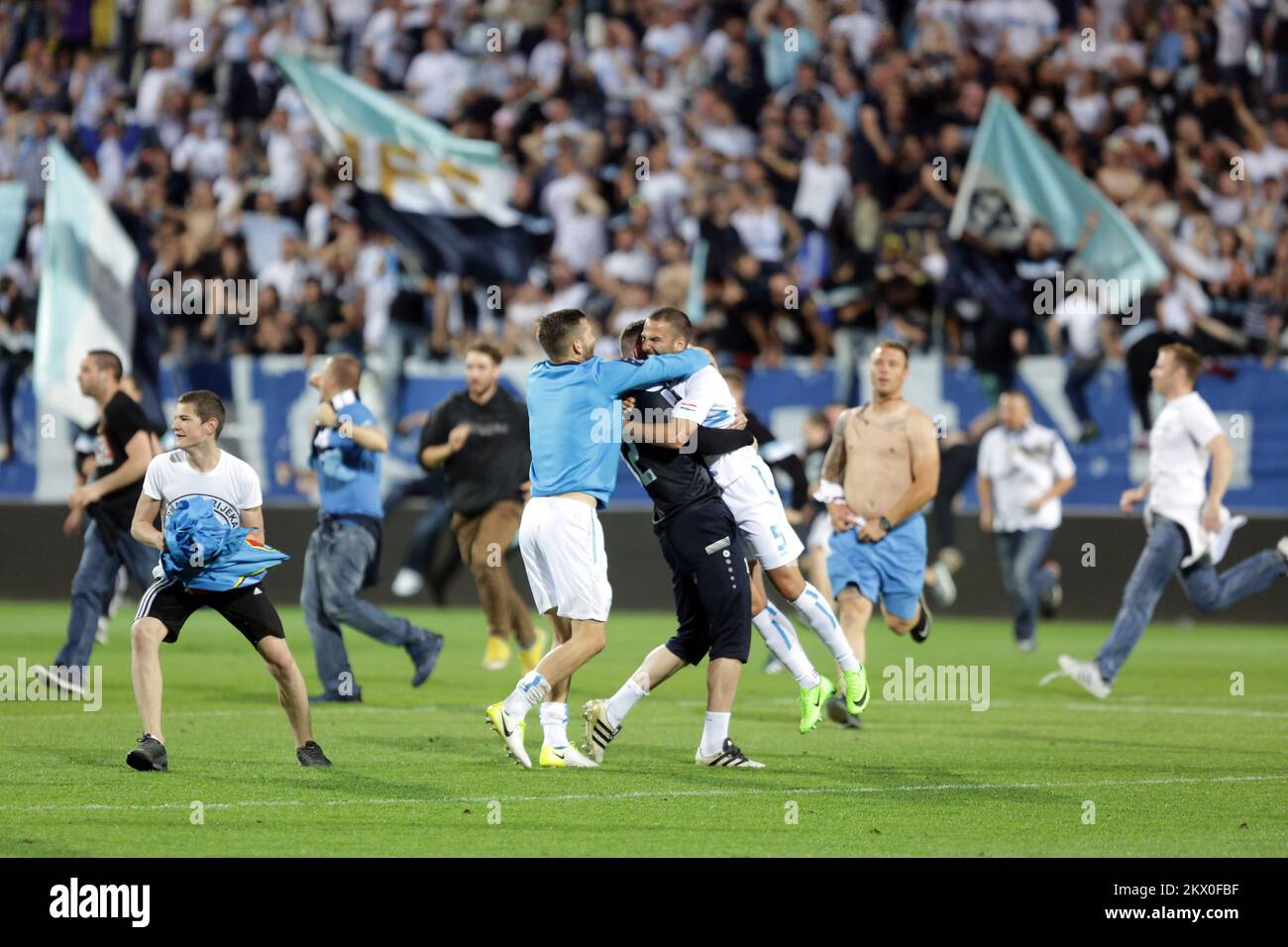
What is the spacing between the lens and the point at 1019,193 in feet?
73.2

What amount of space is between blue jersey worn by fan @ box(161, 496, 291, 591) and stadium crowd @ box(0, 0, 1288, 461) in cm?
1307

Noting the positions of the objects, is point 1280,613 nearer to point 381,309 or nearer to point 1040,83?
point 1040,83

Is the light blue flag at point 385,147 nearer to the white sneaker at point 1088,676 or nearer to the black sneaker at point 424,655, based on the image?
the black sneaker at point 424,655

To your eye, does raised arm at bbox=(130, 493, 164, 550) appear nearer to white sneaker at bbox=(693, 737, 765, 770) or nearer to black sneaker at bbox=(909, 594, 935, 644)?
white sneaker at bbox=(693, 737, 765, 770)

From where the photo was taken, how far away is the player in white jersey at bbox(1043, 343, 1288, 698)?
568 inches

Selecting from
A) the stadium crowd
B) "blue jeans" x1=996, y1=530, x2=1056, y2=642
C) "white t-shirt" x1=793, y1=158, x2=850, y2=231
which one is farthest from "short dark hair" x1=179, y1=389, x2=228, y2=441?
"white t-shirt" x1=793, y1=158, x2=850, y2=231

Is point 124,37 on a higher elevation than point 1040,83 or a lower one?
higher

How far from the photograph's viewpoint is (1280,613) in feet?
74.0

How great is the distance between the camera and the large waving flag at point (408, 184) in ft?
77.7

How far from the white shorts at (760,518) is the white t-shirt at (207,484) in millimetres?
2630

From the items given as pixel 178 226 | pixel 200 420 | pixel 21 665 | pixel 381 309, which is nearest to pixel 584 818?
pixel 200 420

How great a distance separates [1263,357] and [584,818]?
14661 mm
